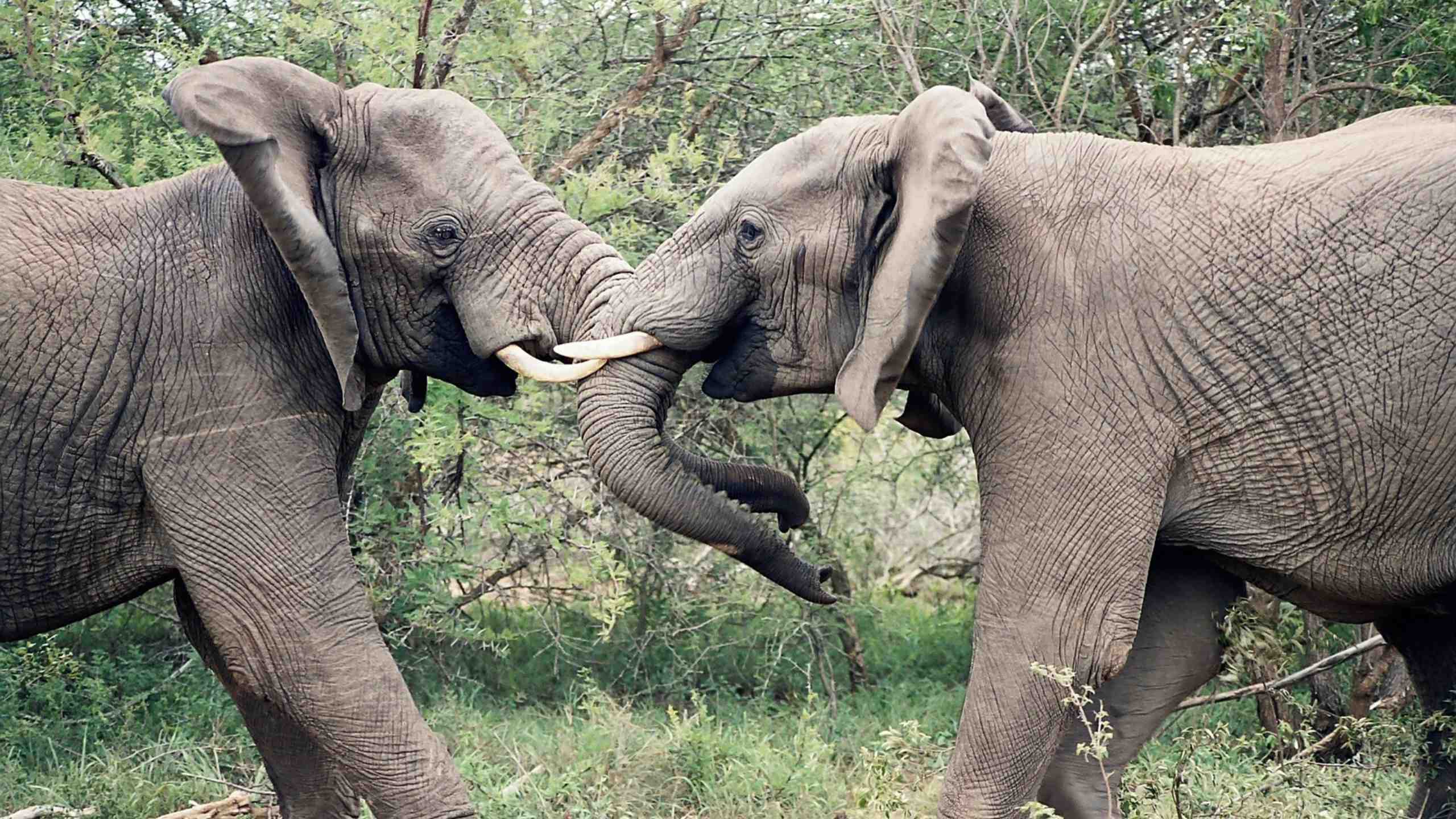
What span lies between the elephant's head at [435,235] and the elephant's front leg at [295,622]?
1.45ft

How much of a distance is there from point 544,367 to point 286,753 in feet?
5.11

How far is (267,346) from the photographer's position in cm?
498

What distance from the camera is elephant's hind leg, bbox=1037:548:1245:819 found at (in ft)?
17.1

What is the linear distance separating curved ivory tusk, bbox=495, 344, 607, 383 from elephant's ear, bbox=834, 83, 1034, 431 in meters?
0.74

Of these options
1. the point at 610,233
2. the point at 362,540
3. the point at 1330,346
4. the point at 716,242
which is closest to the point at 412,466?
the point at 362,540

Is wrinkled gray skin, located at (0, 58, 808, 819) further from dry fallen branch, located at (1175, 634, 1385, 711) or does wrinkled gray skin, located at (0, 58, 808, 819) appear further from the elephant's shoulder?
dry fallen branch, located at (1175, 634, 1385, 711)

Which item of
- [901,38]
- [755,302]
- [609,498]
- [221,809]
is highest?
[901,38]

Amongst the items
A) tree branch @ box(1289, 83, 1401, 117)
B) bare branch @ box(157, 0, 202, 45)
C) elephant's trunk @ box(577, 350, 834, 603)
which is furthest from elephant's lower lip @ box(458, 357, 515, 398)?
tree branch @ box(1289, 83, 1401, 117)

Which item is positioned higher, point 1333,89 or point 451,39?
point 1333,89

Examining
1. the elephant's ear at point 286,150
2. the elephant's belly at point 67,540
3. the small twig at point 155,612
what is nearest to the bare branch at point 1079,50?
the elephant's ear at point 286,150

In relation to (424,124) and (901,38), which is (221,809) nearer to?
(424,124)

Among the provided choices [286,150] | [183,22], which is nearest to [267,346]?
[286,150]

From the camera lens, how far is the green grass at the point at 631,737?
5727mm

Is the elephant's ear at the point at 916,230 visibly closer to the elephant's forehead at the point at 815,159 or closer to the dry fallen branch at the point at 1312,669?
the elephant's forehead at the point at 815,159
